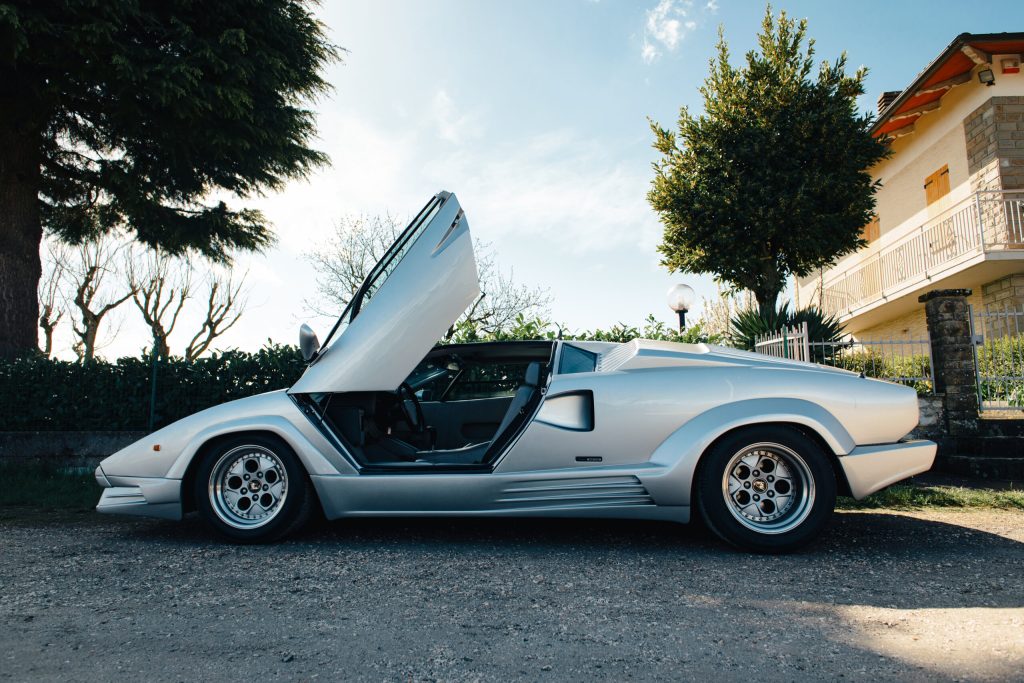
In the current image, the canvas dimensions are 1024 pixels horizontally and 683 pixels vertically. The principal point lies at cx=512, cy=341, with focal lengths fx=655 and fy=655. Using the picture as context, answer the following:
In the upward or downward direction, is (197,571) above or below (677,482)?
below

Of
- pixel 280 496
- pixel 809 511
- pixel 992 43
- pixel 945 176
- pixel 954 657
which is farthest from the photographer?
pixel 945 176

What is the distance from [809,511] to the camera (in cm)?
351

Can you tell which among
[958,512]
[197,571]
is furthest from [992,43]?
[197,571]

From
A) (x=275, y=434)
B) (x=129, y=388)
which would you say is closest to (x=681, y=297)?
(x=129, y=388)

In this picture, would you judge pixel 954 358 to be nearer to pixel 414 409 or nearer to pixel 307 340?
pixel 414 409

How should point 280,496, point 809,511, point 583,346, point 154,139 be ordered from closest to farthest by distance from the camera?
point 809,511
point 280,496
point 583,346
point 154,139

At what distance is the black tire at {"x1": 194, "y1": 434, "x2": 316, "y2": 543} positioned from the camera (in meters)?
3.82

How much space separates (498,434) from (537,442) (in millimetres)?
331

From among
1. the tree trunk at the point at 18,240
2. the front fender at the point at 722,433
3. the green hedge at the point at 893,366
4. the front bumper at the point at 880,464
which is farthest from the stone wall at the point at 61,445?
the green hedge at the point at 893,366

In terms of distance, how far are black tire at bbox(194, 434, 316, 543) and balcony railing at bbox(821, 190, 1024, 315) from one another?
540 inches

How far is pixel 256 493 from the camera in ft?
12.9

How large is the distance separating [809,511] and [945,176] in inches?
688

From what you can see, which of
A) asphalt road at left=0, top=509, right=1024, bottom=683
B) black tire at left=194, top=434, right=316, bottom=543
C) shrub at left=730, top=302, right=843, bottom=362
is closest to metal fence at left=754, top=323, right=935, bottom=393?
shrub at left=730, top=302, right=843, bottom=362

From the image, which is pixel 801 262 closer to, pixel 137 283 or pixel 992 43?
pixel 992 43
